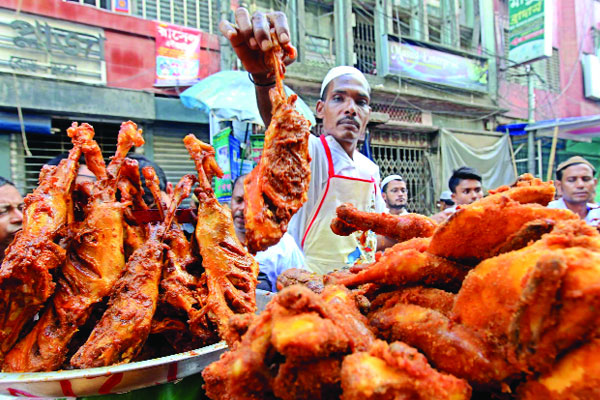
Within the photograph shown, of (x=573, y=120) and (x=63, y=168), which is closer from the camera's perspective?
(x=63, y=168)

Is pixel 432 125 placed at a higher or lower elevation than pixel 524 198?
higher

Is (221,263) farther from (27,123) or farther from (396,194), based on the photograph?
(27,123)

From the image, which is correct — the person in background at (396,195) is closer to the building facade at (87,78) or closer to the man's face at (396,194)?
the man's face at (396,194)

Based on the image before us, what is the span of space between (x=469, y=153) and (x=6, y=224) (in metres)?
11.7

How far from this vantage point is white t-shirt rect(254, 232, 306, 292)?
10.5 ft

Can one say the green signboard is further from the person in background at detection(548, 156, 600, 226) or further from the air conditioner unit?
the person in background at detection(548, 156, 600, 226)

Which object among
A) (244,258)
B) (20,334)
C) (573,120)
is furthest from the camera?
(573,120)

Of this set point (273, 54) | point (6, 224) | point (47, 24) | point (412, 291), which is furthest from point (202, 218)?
point (47, 24)

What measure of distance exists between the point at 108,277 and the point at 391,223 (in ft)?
3.58

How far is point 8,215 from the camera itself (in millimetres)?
2152

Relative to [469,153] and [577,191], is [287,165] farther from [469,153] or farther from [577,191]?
[469,153]

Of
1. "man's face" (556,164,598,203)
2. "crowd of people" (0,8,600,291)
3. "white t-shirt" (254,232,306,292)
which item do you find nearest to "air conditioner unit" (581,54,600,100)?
"man's face" (556,164,598,203)

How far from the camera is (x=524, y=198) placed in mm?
994

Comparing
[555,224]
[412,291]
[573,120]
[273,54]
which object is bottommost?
[412,291]
